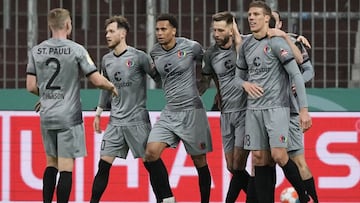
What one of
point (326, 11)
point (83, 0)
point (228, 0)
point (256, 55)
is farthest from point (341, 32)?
point (256, 55)

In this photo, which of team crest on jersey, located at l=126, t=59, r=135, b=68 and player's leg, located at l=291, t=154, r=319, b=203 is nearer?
player's leg, located at l=291, t=154, r=319, b=203

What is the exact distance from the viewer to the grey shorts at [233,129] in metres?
10.9

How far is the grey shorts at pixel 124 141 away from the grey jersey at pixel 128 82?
2.4 inches

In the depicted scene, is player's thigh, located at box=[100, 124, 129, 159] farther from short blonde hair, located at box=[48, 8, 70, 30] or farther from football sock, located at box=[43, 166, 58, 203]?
short blonde hair, located at box=[48, 8, 70, 30]

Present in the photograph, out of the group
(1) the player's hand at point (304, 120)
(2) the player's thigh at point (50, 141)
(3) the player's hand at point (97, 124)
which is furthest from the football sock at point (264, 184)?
(3) the player's hand at point (97, 124)

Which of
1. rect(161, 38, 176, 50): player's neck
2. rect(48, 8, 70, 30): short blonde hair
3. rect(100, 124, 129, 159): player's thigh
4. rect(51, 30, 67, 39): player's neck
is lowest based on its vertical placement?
rect(100, 124, 129, 159): player's thigh

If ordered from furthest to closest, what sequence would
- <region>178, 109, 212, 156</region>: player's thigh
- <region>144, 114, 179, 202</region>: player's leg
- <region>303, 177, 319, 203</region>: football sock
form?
<region>178, 109, 212, 156</region>: player's thigh → <region>144, 114, 179, 202</region>: player's leg → <region>303, 177, 319, 203</region>: football sock

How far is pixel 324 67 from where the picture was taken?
1352 cm

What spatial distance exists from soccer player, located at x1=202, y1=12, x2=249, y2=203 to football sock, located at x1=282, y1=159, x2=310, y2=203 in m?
0.65

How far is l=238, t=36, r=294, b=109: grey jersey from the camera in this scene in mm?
10078

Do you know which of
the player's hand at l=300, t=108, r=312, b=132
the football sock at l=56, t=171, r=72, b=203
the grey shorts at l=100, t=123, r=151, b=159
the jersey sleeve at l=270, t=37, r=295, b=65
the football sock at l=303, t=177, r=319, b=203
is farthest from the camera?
the grey shorts at l=100, t=123, r=151, b=159

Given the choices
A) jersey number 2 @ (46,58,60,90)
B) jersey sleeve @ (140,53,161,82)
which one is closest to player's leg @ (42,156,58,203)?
jersey number 2 @ (46,58,60,90)

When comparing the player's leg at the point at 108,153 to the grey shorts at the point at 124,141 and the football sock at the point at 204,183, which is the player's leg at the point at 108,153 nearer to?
the grey shorts at the point at 124,141

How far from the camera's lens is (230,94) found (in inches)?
431
